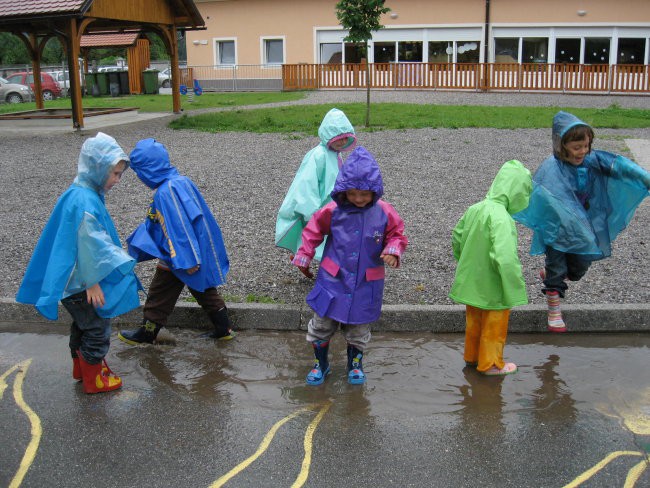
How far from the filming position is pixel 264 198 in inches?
372

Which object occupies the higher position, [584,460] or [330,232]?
[330,232]

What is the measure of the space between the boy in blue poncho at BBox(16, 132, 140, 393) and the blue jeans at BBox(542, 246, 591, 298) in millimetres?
2989

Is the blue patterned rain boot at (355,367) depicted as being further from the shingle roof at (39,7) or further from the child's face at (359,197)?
the shingle roof at (39,7)

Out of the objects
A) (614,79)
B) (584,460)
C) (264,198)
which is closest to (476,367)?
(584,460)

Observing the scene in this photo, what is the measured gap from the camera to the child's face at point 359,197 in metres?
4.44

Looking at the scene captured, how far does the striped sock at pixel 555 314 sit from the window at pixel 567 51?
28.0 m

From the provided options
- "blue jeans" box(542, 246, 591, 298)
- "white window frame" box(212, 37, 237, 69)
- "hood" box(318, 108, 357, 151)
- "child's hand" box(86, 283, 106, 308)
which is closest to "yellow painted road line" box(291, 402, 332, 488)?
"child's hand" box(86, 283, 106, 308)

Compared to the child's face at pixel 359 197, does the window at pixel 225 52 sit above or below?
above

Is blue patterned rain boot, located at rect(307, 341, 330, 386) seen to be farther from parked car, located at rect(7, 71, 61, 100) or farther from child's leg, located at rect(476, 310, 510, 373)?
parked car, located at rect(7, 71, 61, 100)

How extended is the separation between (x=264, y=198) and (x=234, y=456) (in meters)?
5.96

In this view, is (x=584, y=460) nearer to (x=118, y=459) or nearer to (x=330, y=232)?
(x=330, y=232)

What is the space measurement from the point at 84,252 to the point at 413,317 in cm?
253

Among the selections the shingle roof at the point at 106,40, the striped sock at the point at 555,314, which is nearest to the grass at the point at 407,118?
the striped sock at the point at 555,314

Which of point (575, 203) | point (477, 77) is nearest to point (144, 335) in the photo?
point (575, 203)
